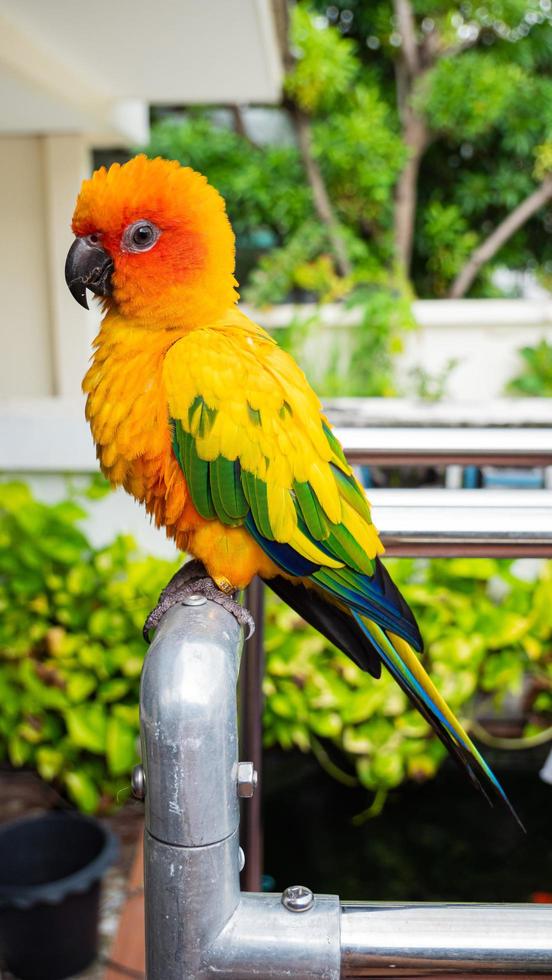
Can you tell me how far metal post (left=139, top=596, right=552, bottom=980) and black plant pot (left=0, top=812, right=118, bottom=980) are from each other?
5.12 ft

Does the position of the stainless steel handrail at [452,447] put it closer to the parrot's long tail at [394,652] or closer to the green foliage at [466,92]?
the parrot's long tail at [394,652]

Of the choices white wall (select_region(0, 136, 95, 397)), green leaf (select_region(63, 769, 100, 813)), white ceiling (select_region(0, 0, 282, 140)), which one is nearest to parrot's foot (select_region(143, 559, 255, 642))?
green leaf (select_region(63, 769, 100, 813))

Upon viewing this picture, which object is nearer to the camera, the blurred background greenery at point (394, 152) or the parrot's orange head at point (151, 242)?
the parrot's orange head at point (151, 242)

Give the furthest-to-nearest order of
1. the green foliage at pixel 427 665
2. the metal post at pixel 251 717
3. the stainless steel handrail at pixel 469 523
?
1. the green foliage at pixel 427 665
2. the metal post at pixel 251 717
3. the stainless steel handrail at pixel 469 523

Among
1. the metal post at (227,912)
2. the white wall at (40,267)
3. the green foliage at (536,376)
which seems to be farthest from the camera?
the green foliage at (536,376)

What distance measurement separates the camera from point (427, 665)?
2.45 m

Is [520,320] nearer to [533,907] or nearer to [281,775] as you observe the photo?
[281,775]

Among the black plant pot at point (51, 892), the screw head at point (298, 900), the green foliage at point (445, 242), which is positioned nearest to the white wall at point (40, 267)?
the black plant pot at point (51, 892)

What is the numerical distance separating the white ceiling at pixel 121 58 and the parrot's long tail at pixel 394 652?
2513 millimetres

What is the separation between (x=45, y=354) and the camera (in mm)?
4844

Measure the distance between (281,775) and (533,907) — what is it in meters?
2.35

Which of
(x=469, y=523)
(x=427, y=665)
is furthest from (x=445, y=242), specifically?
(x=469, y=523)

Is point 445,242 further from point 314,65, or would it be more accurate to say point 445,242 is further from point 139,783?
point 139,783

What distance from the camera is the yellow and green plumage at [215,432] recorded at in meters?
0.96
